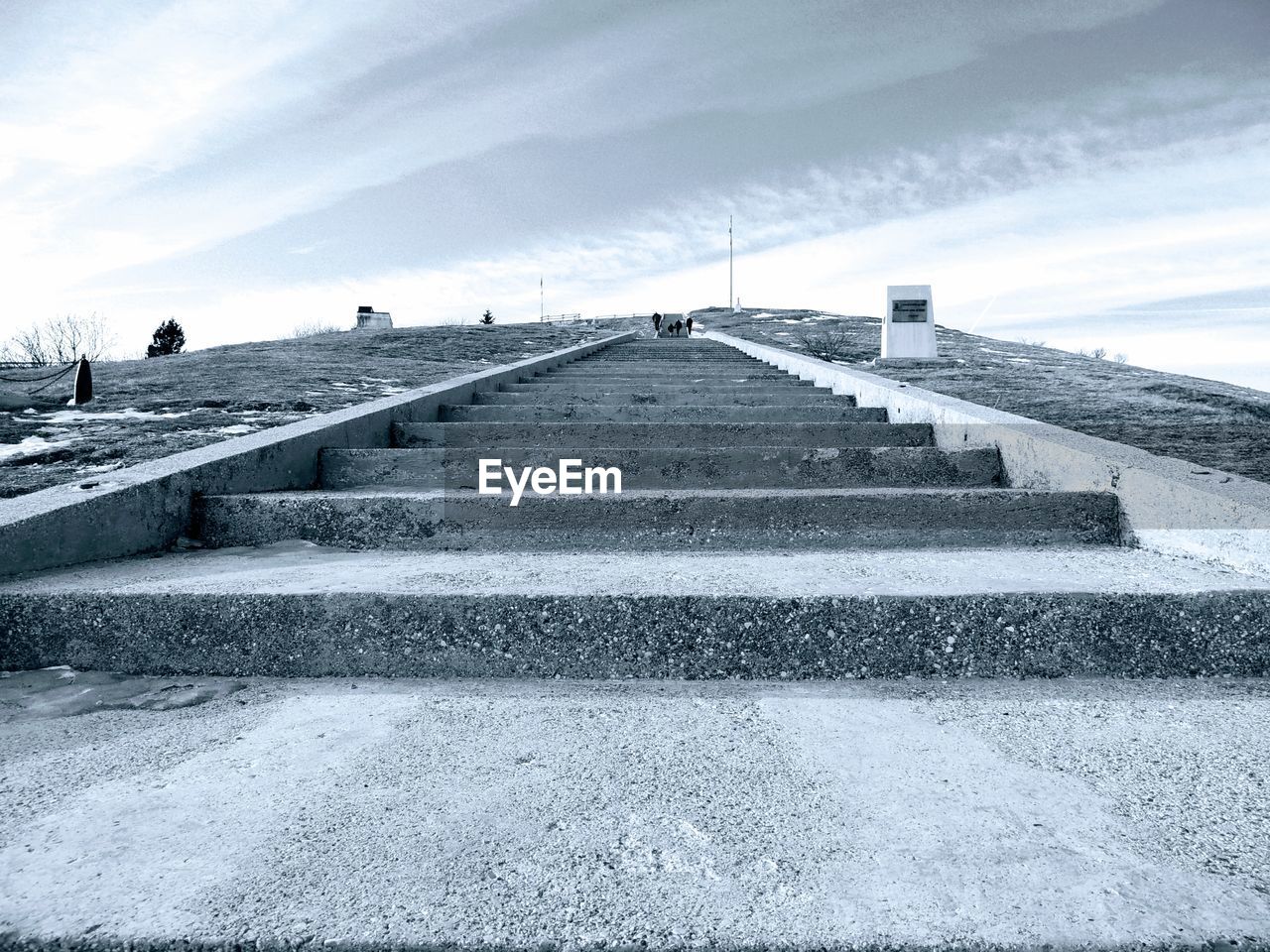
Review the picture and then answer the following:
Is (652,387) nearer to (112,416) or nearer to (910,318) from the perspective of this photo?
(112,416)

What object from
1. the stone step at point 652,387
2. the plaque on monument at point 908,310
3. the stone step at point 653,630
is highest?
the plaque on monument at point 908,310

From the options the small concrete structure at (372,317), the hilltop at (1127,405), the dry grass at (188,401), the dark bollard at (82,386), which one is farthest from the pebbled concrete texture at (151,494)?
the small concrete structure at (372,317)

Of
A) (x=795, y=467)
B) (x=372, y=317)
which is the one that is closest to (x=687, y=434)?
(x=795, y=467)

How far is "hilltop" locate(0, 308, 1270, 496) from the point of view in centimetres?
360

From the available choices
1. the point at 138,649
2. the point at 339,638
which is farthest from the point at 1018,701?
the point at 138,649

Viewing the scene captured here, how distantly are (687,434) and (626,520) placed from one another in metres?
1.31

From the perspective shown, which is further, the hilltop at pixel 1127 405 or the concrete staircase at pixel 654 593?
the hilltop at pixel 1127 405

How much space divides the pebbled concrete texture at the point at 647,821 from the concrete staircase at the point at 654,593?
0.57 feet

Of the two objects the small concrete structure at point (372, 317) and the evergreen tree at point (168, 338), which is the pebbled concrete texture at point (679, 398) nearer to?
the small concrete structure at point (372, 317)

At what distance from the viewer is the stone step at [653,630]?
1948mm

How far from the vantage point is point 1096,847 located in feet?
3.88

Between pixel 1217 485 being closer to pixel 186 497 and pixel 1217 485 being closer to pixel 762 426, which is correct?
pixel 762 426

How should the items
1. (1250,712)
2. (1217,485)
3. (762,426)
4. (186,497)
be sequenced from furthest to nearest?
(762,426), (186,497), (1217,485), (1250,712)

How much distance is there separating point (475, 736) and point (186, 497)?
1.90 meters
